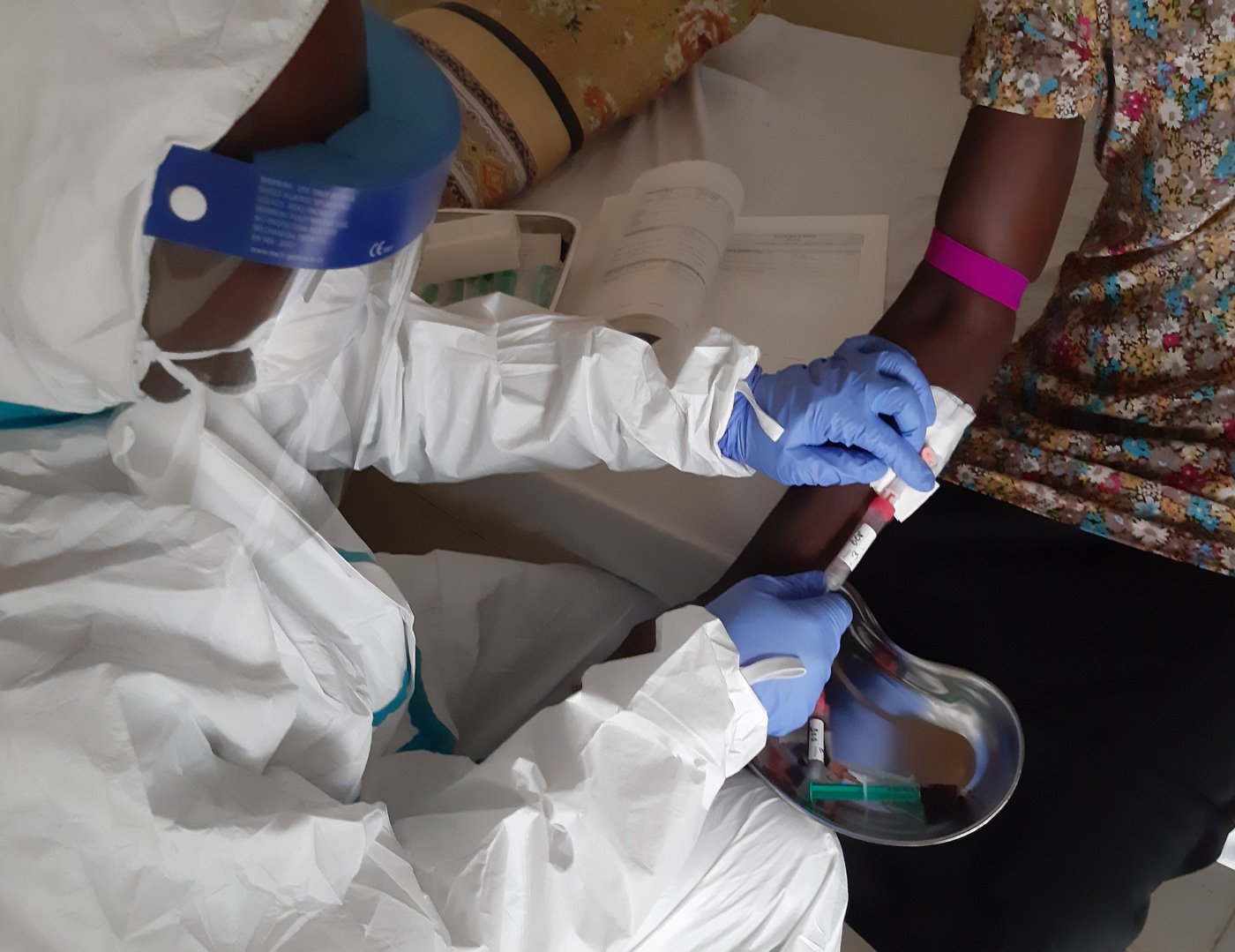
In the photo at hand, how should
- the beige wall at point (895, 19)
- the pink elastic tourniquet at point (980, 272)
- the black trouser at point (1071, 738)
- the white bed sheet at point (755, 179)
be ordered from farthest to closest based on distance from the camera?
the beige wall at point (895, 19) < the white bed sheet at point (755, 179) < the pink elastic tourniquet at point (980, 272) < the black trouser at point (1071, 738)

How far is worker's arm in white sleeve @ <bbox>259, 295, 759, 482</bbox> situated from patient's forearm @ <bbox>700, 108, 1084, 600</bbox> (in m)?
0.12

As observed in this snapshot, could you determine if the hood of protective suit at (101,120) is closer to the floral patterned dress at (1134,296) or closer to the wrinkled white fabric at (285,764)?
the wrinkled white fabric at (285,764)

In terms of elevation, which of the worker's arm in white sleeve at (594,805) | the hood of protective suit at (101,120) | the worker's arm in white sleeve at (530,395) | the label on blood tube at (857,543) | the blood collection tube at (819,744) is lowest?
the blood collection tube at (819,744)

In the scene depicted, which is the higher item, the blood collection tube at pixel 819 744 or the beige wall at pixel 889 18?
the beige wall at pixel 889 18

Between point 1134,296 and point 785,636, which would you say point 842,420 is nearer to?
point 785,636

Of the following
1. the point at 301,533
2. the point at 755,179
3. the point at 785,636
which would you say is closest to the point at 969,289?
the point at 785,636

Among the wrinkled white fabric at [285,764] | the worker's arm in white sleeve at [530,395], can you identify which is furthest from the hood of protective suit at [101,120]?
the worker's arm in white sleeve at [530,395]

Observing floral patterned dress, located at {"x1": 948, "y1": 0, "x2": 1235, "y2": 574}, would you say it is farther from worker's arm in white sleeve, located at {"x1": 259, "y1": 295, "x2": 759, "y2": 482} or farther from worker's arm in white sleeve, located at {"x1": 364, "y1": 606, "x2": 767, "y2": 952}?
worker's arm in white sleeve, located at {"x1": 364, "y1": 606, "x2": 767, "y2": 952}

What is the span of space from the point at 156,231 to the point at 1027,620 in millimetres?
750

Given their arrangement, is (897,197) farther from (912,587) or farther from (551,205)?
(912,587)

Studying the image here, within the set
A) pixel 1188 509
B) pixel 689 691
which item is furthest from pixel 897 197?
pixel 689 691

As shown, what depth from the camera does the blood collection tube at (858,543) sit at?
81 centimetres

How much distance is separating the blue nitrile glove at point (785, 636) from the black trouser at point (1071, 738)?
0.43ft

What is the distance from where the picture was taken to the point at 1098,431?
882mm
